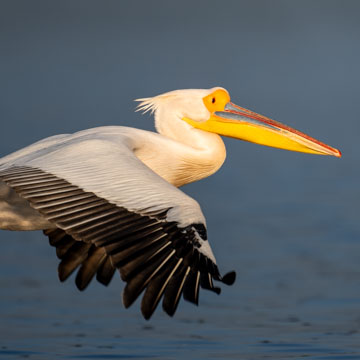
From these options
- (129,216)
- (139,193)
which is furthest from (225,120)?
(129,216)

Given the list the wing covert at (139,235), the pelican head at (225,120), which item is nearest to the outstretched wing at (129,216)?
the wing covert at (139,235)

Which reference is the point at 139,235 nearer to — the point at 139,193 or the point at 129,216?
the point at 129,216

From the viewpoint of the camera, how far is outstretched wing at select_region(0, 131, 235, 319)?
4902mm

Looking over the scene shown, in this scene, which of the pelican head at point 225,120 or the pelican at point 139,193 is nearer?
the pelican at point 139,193

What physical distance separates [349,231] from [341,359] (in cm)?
416

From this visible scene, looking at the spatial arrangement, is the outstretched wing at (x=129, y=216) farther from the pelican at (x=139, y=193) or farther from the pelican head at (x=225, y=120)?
the pelican head at (x=225, y=120)

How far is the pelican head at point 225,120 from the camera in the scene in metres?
6.85

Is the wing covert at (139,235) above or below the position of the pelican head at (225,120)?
below

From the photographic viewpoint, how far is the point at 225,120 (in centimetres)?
695

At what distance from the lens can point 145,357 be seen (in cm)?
675

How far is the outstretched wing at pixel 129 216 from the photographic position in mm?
4902

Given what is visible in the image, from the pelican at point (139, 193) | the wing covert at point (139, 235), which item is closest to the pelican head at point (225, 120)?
the pelican at point (139, 193)

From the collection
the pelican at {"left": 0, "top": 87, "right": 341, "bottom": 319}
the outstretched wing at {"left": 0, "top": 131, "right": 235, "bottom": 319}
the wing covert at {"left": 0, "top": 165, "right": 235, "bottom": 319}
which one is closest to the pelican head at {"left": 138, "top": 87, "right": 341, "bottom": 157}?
the pelican at {"left": 0, "top": 87, "right": 341, "bottom": 319}

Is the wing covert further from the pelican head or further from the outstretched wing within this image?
the pelican head
